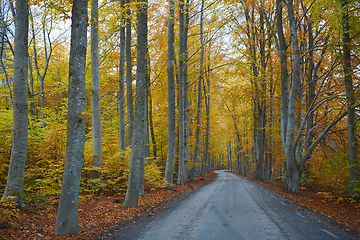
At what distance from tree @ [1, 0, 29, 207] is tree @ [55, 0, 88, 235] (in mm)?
2061

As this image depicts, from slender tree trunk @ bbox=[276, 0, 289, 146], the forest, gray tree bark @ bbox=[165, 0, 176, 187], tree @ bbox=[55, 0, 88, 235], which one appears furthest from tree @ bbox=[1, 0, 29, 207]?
slender tree trunk @ bbox=[276, 0, 289, 146]

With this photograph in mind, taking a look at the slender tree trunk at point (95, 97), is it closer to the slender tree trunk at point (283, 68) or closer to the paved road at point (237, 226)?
the paved road at point (237, 226)

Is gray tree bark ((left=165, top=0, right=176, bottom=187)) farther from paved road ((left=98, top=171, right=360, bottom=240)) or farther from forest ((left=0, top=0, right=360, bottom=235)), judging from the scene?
paved road ((left=98, top=171, right=360, bottom=240))

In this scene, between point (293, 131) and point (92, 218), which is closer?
point (92, 218)

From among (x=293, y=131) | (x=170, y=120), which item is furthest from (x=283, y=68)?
(x=170, y=120)

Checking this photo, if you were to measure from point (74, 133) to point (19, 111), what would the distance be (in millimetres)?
2512

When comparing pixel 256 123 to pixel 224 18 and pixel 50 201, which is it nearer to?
pixel 224 18

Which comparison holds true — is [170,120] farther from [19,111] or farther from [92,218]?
[19,111]

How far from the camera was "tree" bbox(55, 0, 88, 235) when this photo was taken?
5.08 m

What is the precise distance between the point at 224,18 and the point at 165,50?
4.72 meters

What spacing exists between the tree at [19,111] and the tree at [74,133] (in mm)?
2061

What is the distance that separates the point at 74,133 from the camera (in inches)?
203

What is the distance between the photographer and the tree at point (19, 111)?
6.26m

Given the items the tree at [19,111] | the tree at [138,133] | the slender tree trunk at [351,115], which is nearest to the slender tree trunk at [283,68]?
the slender tree trunk at [351,115]
